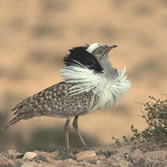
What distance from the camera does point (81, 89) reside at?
866 cm

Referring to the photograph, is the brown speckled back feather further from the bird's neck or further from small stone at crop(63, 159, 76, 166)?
small stone at crop(63, 159, 76, 166)

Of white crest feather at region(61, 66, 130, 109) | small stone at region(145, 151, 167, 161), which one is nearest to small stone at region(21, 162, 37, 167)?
small stone at region(145, 151, 167, 161)

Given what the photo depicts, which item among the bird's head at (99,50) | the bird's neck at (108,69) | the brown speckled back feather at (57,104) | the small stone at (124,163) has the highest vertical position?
the bird's head at (99,50)

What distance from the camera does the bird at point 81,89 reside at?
28.3 feet

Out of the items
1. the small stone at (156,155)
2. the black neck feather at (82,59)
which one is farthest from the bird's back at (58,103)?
the small stone at (156,155)

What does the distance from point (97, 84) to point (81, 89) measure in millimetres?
283

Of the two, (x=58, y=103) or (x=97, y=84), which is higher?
(x=97, y=84)

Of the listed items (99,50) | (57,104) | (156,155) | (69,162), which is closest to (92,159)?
(69,162)

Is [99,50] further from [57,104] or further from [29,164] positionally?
[29,164]

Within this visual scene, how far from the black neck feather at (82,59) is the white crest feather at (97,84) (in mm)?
79

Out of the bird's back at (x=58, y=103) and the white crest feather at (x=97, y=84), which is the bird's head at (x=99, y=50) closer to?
the white crest feather at (x=97, y=84)

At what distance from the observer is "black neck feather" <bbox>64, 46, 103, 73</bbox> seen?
8.81 metres

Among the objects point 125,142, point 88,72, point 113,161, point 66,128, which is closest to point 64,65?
point 88,72

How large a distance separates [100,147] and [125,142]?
0.49 meters
